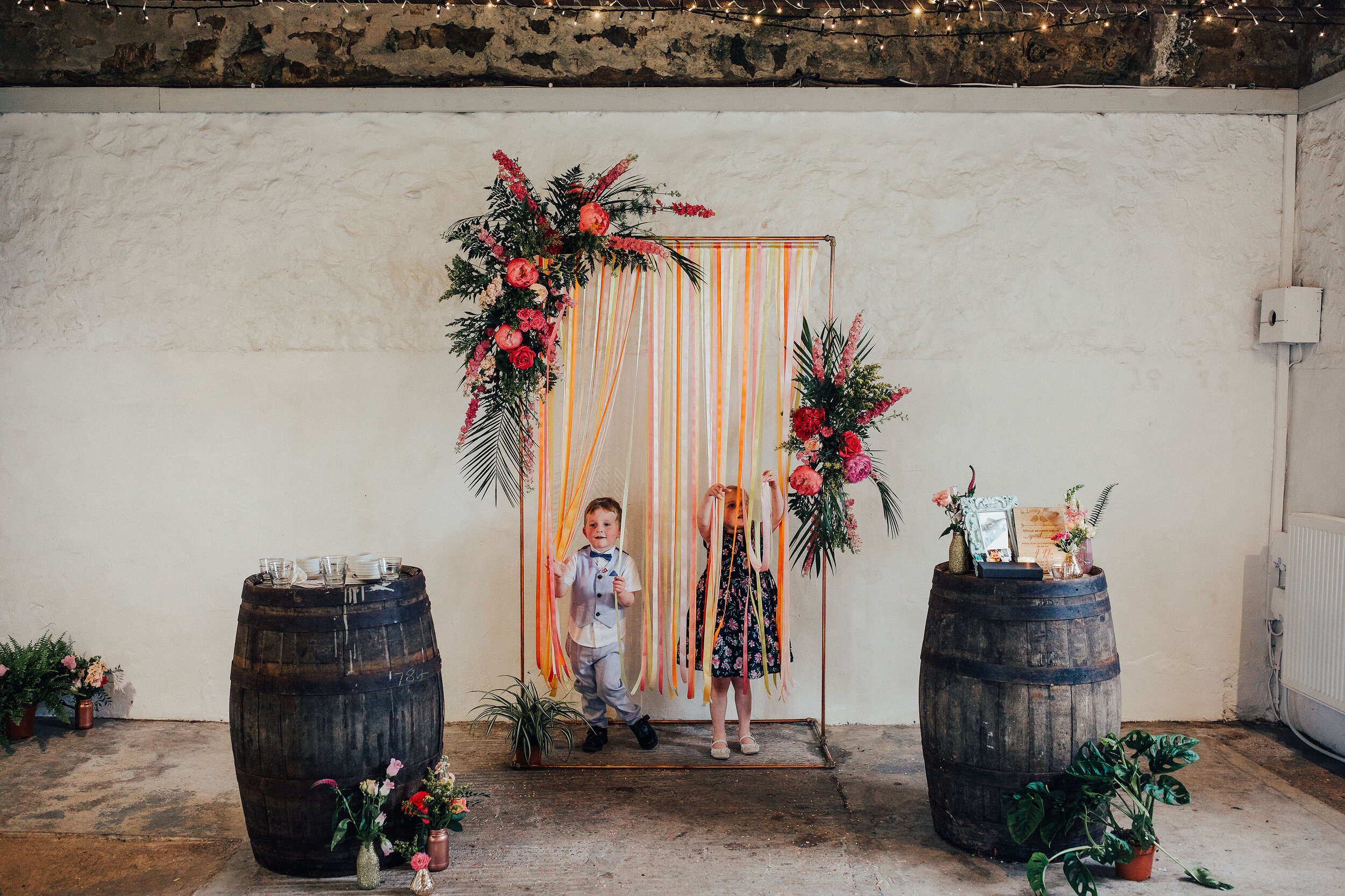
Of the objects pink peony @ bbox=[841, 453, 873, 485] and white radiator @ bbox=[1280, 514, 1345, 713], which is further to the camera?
white radiator @ bbox=[1280, 514, 1345, 713]

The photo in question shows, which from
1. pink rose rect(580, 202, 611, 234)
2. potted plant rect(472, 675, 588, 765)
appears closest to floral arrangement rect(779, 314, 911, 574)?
pink rose rect(580, 202, 611, 234)

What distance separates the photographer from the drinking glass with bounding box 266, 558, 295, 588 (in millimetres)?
2777

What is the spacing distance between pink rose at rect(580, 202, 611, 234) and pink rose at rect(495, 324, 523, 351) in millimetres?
484

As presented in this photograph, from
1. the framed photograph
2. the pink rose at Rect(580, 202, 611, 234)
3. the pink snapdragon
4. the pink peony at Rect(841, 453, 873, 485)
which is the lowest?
the framed photograph

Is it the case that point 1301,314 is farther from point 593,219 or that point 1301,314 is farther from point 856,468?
point 593,219

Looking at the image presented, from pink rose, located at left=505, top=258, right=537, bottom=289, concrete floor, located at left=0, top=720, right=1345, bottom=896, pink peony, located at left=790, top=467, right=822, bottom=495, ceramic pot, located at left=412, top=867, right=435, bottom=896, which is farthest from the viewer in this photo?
pink peony, located at left=790, top=467, right=822, bottom=495

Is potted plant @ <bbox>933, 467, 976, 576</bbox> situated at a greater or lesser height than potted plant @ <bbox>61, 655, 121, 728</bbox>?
greater

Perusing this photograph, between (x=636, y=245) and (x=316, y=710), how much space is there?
1987 mm

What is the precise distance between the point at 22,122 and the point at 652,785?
425 cm

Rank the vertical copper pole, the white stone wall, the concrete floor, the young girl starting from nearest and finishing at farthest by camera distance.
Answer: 1. the concrete floor
2. the vertical copper pole
3. the young girl
4. the white stone wall

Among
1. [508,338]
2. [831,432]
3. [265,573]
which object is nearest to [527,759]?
[265,573]

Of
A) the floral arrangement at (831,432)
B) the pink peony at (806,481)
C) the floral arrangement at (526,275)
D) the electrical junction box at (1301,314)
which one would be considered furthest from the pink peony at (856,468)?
the electrical junction box at (1301,314)

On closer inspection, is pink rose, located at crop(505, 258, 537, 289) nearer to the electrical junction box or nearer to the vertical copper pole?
the vertical copper pole

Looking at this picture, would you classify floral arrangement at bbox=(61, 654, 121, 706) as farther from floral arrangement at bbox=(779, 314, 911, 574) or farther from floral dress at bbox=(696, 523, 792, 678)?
floral arrangement at bbox=(779, 314, 911, 574)
